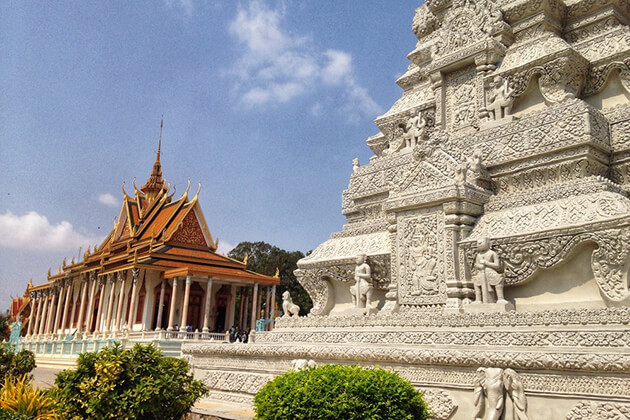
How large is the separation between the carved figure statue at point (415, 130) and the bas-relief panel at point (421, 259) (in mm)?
3201

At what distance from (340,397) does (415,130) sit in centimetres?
833

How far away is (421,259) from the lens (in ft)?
30.3

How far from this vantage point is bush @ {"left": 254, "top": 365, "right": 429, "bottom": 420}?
5.00 meters

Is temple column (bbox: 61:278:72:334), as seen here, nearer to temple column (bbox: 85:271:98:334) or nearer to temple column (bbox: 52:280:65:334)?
temple column (bbox: 52:280:65:334)

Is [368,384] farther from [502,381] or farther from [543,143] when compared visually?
[543,143]

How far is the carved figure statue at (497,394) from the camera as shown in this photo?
622cm

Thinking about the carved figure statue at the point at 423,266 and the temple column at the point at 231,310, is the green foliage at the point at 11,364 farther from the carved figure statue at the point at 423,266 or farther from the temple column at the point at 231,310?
the temple column at the point at 231,310

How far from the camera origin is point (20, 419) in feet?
18.3

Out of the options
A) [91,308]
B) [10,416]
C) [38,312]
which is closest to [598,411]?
[10,416]

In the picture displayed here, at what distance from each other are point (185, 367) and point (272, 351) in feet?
8.40

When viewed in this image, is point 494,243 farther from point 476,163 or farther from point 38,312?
point 38,312

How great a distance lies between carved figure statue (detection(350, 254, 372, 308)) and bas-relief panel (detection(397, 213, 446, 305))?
71 centimetres

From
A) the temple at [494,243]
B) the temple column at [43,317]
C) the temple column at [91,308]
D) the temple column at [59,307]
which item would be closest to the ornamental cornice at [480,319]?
the temple at [494,243]

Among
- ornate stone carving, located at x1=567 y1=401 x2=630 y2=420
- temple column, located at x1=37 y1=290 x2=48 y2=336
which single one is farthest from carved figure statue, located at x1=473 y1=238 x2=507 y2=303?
temple column, located at x1=37 y1=290 x2=48 y2=336
